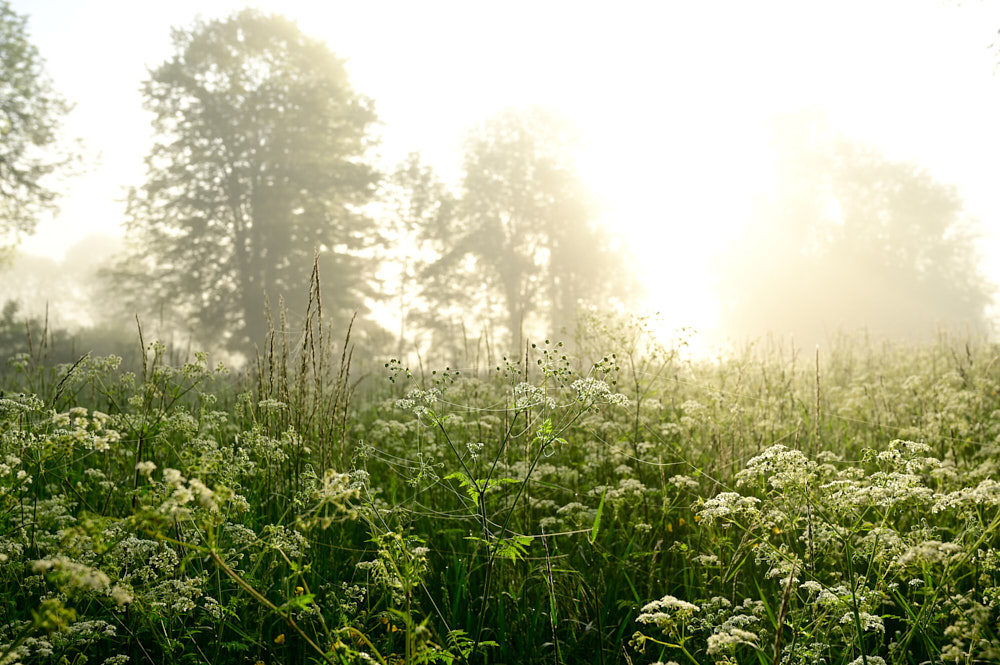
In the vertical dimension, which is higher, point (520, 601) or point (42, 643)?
point (42, 643)

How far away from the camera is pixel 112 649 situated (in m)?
2.67

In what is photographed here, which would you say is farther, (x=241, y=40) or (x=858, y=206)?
(x=858, y=206)

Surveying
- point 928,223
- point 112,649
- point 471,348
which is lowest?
point 112,649

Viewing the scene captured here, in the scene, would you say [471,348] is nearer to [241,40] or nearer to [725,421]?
[725,421]

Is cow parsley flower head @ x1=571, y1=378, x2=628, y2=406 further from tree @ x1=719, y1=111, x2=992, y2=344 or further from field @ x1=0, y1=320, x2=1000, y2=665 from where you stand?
tree @ x1=719, y1=111, x2=992, y2=344

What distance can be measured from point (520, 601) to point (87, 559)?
6.40 ft

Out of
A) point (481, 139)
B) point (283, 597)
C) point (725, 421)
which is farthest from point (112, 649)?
point (481, 139)

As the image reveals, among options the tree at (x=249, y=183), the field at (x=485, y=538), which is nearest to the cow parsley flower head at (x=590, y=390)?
the field at (x=485, y=538)

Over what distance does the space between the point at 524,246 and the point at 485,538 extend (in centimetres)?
3526

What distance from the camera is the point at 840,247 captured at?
50.7 meters

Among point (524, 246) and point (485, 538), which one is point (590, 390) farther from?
point (524, 246)

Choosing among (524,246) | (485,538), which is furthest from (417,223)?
(485,538)

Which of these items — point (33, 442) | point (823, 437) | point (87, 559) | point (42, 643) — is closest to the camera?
point (42, 643)

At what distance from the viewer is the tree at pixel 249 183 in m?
27.7
